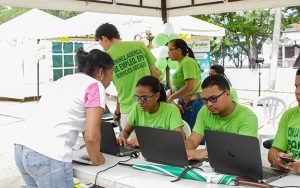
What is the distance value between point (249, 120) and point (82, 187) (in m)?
1.70

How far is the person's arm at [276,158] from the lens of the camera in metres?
2.14

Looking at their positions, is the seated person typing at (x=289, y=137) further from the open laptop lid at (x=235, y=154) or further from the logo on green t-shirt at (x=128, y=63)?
the logo on green t-shirt at (x=128, y=63)

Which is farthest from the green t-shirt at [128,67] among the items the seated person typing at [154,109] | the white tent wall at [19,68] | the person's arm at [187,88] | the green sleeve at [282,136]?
the white tent wall at [19,68]

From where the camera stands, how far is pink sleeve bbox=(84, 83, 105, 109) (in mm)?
1969

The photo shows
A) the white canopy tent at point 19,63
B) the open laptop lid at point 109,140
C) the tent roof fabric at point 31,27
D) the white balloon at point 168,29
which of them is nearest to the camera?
the open laptop lid at point 109,140

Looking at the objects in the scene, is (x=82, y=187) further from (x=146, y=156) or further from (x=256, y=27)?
(x=256, y=27)

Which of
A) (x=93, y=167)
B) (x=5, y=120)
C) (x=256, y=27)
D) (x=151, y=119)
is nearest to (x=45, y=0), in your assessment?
(x=151, y=119)

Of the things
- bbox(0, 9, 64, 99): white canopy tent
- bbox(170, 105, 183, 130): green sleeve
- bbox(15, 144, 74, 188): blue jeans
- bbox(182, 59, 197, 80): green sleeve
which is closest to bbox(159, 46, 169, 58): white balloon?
bbox(182, 59, 197, 80): green sleeve

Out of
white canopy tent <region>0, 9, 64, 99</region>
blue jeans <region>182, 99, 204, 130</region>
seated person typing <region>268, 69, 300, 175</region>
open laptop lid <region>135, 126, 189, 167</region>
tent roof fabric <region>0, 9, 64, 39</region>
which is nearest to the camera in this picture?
open laptop lid <region>135, 126, 189, 167</region>

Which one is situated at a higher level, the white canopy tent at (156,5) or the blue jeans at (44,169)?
the white canopy tent at (156,5)

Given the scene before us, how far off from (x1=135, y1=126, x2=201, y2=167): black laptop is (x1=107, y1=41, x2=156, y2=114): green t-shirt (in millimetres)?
1246

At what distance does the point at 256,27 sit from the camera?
57.3ft

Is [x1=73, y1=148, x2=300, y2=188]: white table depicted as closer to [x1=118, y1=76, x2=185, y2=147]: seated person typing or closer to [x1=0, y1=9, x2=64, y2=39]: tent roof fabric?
[x1=118, y1=76, x2=185, y2=147]: seated person typing

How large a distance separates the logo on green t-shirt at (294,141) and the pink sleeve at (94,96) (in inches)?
44.9
